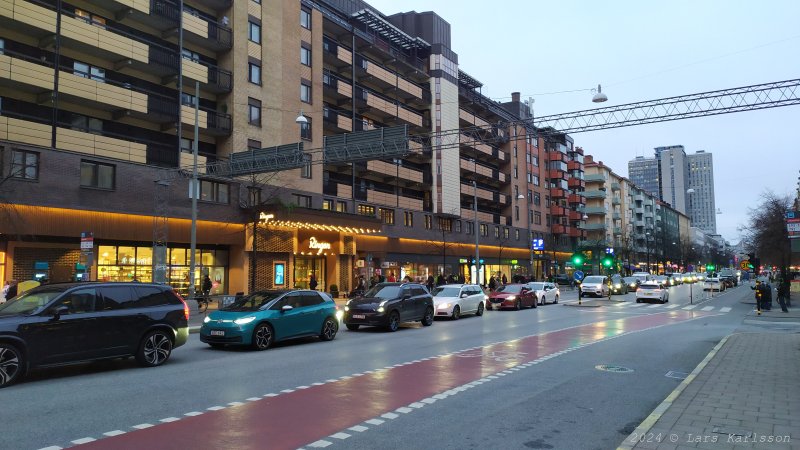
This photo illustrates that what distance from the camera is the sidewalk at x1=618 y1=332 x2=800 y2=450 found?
565 centimetres

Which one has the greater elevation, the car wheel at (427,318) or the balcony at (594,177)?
the balcony at (594,177)

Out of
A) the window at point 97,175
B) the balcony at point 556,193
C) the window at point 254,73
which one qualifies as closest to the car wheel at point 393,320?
the window at point 97,175

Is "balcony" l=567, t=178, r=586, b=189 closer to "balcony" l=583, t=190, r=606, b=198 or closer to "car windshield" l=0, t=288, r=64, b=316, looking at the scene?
"balcony" l=583, t=190, r=606, b=198

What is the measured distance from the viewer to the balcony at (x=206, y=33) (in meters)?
31.3

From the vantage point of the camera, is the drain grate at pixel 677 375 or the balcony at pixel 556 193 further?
the balcony at pixel 556 193

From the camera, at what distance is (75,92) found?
25.9 metres

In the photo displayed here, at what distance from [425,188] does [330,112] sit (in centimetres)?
1586

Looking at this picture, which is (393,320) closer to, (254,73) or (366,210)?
(254,73)

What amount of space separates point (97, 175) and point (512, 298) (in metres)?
21.2

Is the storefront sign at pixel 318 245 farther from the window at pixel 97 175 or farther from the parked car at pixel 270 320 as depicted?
the parked car at pixel 270 320

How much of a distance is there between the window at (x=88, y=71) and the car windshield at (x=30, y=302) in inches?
816

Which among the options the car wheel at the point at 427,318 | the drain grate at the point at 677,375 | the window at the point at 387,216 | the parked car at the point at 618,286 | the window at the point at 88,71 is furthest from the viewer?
the window at the point at 387,216

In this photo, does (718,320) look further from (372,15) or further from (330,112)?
(372,15)

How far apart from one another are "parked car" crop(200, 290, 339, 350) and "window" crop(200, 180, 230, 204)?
17506 mm
